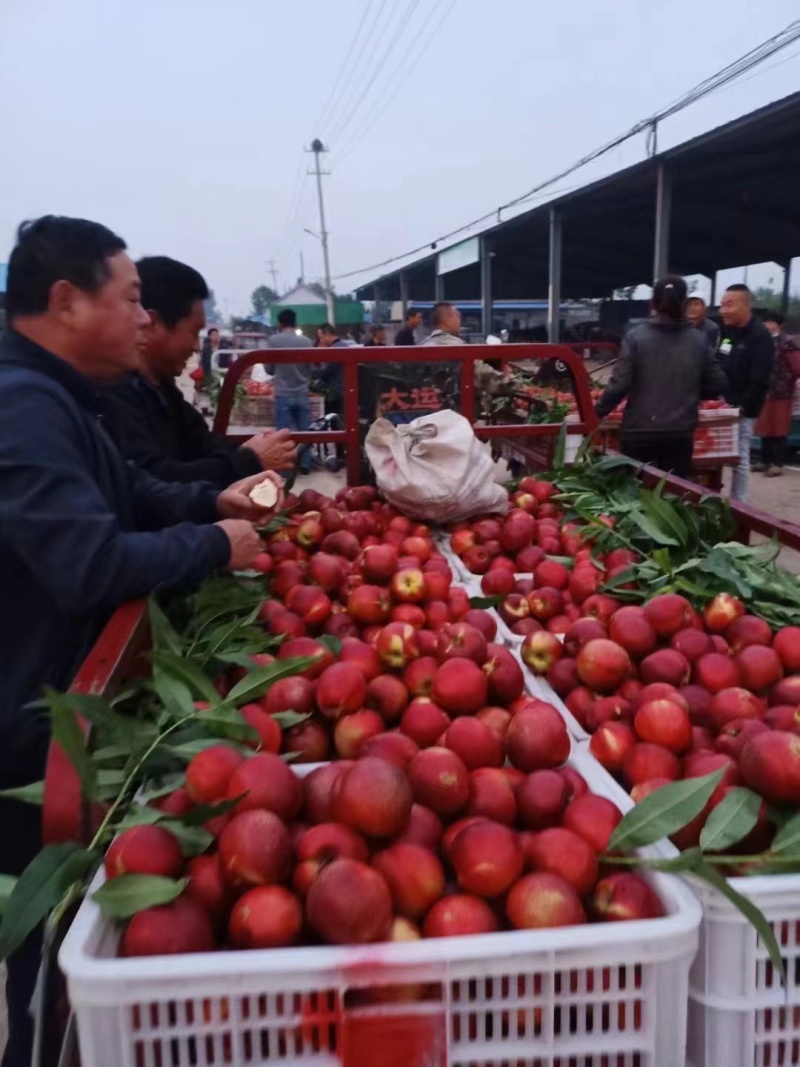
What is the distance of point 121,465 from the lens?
207 centimetres

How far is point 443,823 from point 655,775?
1.38 feet

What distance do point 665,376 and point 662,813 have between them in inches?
179

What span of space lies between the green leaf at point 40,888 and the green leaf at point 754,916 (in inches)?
34.2

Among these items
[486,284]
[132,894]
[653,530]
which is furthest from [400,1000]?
[486,284]

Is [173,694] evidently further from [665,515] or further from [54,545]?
[665,515]

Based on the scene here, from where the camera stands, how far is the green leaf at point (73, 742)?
1267 millimetres

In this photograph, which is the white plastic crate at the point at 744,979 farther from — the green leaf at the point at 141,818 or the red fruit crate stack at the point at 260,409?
the red fruit crate stack at the point at 260,409

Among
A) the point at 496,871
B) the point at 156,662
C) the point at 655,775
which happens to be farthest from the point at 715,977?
the point at 156,662

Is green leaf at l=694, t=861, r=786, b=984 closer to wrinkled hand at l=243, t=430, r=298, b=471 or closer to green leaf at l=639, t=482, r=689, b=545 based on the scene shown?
green leaf at l=639, t=482, r=689, b=545

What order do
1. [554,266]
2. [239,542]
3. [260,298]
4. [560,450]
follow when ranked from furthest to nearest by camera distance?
[260,298], [554,266], [560,450], [239,542]

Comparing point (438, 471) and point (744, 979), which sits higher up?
point (438, 471)

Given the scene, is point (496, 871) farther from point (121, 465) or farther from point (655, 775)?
point (121, 465)

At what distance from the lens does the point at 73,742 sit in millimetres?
1288

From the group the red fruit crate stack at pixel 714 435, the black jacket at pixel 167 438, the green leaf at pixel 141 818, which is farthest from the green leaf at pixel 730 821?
the red fruit crate stack at pixel 714 435
